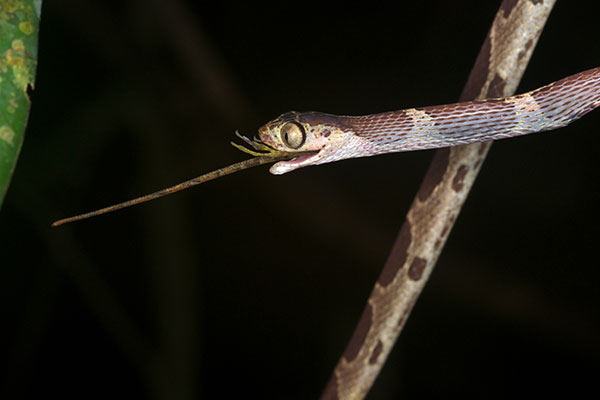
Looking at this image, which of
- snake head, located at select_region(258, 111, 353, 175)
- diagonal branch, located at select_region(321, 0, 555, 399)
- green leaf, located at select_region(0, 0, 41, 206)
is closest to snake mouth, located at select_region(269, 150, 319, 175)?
snake head, located at select_region(258, 111, 353, 175)

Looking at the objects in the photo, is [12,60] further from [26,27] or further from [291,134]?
[291,134]

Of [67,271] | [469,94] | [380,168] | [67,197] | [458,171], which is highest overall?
[380,168]

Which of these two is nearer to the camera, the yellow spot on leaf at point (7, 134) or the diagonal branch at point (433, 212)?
the yellow spot on leaf at point (7, 134)

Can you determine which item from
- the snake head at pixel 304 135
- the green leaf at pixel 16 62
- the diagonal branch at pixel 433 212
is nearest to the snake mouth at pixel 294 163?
the snake head at pixel 304 135

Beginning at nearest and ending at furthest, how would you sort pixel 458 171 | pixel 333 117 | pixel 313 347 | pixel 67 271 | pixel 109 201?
1. pixel 333 117
2. pixel 458 171
3. pixel 67 271
4. pixel 109 201
5. pixel 313 347

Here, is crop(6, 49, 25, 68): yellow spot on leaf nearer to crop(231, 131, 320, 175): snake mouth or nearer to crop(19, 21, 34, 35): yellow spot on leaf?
crop(19, 21, 34, 35): yellow spot on leaf

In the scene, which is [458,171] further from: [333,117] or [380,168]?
[380,168]

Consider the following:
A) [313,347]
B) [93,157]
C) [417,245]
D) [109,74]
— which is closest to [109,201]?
[93,157]

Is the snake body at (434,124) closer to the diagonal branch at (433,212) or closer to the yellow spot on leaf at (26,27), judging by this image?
the diagonal branch at (433,212)
